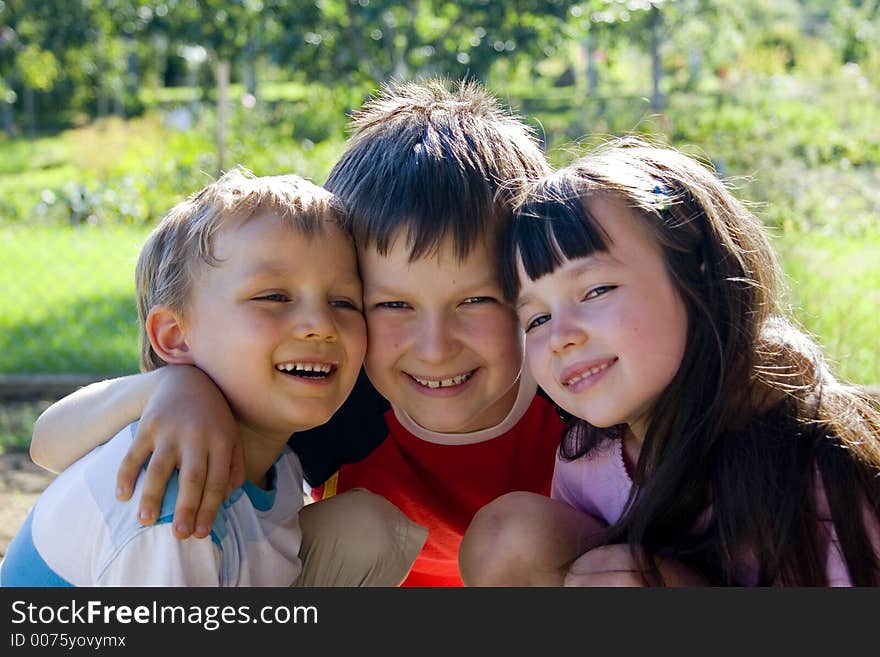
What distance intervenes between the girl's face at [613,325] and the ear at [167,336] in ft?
2.29

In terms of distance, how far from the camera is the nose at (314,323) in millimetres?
1980

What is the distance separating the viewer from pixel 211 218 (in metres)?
2.06

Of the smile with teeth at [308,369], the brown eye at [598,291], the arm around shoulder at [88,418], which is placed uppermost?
the brown eye at [598,291]

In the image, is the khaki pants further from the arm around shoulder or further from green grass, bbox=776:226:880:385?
green grass, bbox=776:226:880:385

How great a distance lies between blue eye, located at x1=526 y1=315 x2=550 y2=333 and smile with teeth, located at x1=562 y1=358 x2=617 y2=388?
0.12 meters

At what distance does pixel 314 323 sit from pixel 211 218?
11.9 inches

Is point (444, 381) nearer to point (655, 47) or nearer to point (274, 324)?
point (274, 324)

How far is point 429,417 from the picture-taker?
228cm

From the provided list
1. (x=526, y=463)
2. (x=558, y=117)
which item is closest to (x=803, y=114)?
(x=558, y=117)

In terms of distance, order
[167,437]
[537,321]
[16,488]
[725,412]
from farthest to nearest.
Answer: [16,488] → [537,321] → [725,412] → [167,437]

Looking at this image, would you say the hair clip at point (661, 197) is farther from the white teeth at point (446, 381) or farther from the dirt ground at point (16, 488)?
the dirt ground at point (16, 488)

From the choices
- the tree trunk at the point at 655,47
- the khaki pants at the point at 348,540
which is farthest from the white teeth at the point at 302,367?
the tree trunk at the point at 655,47

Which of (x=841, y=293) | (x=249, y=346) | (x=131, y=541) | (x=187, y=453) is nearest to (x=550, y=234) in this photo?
(x=249, y=346)
